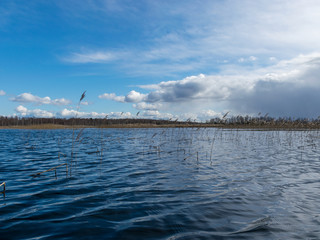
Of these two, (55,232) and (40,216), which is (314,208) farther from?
(40,216)

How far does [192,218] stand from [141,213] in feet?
4.47

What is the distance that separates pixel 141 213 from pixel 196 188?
9.87 feet

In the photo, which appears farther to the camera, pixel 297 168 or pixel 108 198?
pixel 297 168

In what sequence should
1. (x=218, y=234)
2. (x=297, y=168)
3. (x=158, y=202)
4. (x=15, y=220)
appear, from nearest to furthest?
1. (x=218, y=234)
2. (x=15, y=220)
3. (x=158, y=202)
4. (x=297, y=168)

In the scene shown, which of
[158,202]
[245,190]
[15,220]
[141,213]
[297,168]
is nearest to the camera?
[15,220]

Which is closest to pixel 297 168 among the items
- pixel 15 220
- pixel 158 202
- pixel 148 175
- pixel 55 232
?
pixel 148 175

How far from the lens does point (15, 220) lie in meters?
5.23

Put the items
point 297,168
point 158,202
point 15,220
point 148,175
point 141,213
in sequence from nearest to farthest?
point 15,220 → point 141,213 → point 158,202 → point 148,175 → point 297,168

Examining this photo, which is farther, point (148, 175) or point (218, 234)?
point (148, 175)

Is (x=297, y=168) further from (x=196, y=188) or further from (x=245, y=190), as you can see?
(x=196, y=188)

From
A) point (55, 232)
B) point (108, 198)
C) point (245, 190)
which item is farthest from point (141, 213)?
point (245, 190)

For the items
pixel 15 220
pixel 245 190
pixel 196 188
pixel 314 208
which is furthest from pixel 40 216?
pixel 314 208

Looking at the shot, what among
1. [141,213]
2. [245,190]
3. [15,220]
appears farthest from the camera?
[245,190]

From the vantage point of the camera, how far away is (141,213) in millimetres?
5727
